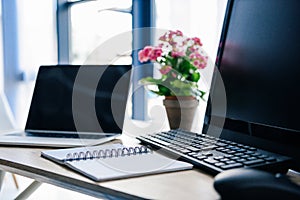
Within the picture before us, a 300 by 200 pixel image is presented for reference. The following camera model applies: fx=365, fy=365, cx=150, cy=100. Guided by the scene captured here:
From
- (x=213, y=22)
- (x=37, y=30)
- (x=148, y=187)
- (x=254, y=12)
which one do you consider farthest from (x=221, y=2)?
(x=37, y=30)

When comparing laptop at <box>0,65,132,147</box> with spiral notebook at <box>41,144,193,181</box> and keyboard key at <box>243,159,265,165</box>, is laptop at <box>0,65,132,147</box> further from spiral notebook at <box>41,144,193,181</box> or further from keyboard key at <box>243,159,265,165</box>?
keyboard key at <box>243,159,265,165</box>

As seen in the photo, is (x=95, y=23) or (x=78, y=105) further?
(x=95, y=23)

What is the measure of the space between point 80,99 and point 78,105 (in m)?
0.02

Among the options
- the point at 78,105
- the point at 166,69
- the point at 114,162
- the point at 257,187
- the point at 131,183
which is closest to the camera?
the point at 257,187

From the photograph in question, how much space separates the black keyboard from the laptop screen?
0.19 metres

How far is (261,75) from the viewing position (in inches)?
33.1

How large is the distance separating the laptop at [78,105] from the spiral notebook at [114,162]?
0.56 feet

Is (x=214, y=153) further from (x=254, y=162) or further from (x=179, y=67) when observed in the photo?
(x=179, y=67)

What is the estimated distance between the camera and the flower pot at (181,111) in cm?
122

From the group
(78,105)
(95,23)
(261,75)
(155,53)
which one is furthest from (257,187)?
(95,23)

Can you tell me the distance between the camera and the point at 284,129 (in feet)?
2.43

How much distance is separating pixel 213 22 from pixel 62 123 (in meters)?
1.00

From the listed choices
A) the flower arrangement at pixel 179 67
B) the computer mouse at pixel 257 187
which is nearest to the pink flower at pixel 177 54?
the flower arrangement at pixel 179 67

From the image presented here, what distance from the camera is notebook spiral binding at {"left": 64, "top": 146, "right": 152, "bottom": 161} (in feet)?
2.51
